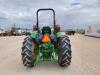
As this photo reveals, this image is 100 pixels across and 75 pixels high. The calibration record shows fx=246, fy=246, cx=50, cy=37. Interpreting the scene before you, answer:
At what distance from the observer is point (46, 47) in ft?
30.9

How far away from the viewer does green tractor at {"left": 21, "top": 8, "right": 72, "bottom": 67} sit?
359 inches

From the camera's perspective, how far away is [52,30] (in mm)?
10578

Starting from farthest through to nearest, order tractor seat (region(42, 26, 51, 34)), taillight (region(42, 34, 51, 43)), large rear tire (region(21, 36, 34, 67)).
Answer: tractor seat (region(42, 26, 51, 34)) < taillight (region(42, 34, 51, 43)) < large rear tire (region(21, 36, 34, 67))

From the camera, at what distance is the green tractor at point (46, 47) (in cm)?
911

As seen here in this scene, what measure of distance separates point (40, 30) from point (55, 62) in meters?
1.51

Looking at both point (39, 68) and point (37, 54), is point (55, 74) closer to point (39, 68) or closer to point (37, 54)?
point (39, 68)

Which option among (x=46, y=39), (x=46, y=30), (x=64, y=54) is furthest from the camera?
(x=46, y=30)

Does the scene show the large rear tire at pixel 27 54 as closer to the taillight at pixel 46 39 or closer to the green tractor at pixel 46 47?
the green tractor at pixel 46 47

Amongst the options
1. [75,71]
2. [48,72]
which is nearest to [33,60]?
[48,72]

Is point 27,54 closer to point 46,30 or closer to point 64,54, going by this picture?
point 64,54

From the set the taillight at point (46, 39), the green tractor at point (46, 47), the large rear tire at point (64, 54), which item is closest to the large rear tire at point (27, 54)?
the green tractor at point (46, 47)

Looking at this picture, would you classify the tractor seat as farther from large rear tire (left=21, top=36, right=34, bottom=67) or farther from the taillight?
large rear tire (left=21, top=36, right=34, bottom=67)

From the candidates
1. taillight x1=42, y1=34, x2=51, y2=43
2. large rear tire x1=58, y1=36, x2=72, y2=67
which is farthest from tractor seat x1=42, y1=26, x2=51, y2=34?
large rear tire x1=58, y1=36, x2=72, y2=67

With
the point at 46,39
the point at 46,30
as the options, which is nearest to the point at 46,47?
the point at 46,39
